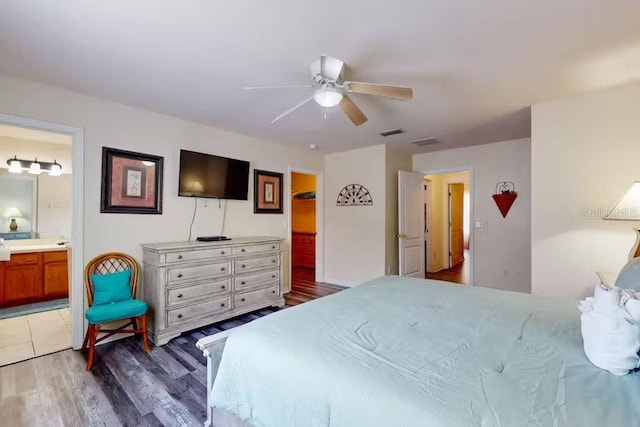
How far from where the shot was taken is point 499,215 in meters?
4.74

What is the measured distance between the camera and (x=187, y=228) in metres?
3.69

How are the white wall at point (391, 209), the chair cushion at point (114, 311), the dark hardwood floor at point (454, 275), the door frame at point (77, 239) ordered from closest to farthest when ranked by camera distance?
the chair cushion at point (114, 311)
the door frame at point (77, 239)
the white wall at point (391, 209)
the dark hardwood floor at point (454, 275)

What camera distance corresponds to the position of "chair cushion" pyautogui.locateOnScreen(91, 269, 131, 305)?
2721mm

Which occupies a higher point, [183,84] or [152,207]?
[183,84]

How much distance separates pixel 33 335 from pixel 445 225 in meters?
7.71

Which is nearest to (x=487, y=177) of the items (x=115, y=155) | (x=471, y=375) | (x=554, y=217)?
(x=554, y=217)

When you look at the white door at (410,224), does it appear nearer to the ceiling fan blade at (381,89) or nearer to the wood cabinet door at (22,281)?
the ceiling fan blade at (381,89)

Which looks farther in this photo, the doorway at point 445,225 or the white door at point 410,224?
the doorway at point 445,225

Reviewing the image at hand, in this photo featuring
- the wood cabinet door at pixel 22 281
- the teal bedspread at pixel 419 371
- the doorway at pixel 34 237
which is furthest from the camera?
the wood cabinet door at pixel 22 281

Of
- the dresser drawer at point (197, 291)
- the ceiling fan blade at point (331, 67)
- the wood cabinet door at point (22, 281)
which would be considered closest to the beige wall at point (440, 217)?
the dresser drawer at point (197, 291)

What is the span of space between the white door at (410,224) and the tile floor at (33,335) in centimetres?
462

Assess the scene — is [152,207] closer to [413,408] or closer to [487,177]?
[413,408]

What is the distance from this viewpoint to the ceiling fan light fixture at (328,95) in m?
2.21

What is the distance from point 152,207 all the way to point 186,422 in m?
2.37
